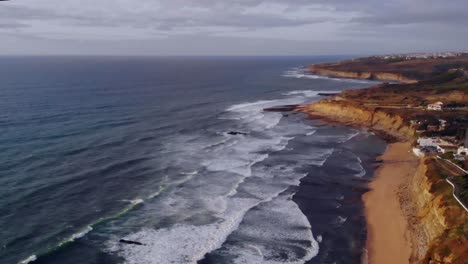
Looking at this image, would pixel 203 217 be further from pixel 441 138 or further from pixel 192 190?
pixel 441 138

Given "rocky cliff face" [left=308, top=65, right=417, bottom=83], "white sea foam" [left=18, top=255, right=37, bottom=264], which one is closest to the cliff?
"white sea foam" [left=18, top=255, right=37, bottom=264]

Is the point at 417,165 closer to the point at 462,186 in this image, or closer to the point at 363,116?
the point at 462,186

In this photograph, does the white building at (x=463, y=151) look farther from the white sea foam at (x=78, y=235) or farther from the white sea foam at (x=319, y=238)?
the white sea foam at (x=78, y=235)

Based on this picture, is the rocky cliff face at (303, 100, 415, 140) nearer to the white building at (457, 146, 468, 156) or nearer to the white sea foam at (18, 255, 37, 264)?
the white building at (457, 146, 468, 156)

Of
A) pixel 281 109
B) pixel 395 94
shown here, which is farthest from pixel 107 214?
pixel 395 94

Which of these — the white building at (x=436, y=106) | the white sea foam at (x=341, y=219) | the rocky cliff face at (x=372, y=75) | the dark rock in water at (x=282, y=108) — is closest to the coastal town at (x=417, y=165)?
the white building at (x=436, y=106)

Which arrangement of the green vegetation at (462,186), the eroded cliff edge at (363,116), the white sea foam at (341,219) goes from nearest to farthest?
the green vegetation at (462,186) → the white sea foam at (341,219) → the eroded cliff edge at (363,116)
